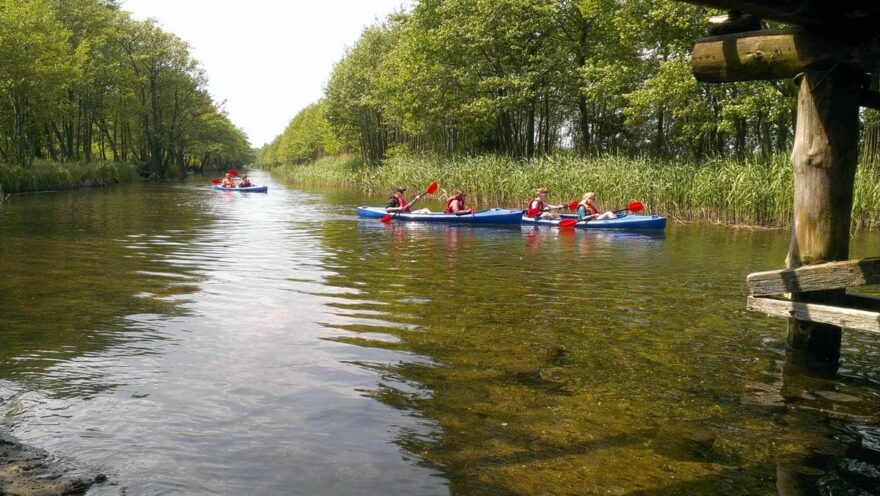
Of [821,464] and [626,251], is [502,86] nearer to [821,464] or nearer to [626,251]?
[626,251]

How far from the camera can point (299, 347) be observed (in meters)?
5.88

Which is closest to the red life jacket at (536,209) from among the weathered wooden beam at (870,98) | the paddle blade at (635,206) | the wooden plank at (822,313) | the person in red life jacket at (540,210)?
the person in red life jacket at (540,210)

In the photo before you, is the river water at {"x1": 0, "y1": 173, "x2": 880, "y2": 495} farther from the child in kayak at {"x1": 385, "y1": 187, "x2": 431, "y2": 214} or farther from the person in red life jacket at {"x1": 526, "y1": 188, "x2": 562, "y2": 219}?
the child in kayak at {"x1": 385, "y1": 187, "x2": 431, "y2": 214}

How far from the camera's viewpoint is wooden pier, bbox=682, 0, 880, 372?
4.33 m

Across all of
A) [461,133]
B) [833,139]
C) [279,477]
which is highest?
[461,133]

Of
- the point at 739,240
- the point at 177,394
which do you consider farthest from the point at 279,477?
the point at 739,240

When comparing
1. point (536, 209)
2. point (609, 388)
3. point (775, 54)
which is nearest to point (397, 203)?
point (536, 209)

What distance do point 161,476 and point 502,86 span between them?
2466 cm

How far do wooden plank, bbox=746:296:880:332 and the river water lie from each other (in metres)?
0.61

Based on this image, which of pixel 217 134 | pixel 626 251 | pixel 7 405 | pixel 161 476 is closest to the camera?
pixel 161 476

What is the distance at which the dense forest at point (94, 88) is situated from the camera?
2834 centimetres

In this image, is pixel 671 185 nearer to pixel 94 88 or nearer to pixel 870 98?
pixel 870 98

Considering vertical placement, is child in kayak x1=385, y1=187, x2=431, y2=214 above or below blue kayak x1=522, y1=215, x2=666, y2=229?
above

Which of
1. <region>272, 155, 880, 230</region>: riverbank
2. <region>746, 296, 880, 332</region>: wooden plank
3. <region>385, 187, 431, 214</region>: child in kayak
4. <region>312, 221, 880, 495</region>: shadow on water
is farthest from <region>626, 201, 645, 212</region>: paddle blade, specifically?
<region>746, 296, 880, 332</region>: wooden plank
